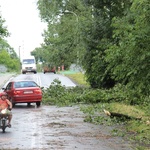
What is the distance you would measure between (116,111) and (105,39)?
58.5 ft

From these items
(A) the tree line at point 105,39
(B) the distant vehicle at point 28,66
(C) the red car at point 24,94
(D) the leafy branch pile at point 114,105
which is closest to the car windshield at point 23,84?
(C) the red car at point 24,94

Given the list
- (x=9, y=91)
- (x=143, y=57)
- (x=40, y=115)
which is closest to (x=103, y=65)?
(x=9, y=91)

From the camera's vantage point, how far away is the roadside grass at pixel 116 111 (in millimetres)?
14931

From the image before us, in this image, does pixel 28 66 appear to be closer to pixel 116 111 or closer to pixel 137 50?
pixel 116 111

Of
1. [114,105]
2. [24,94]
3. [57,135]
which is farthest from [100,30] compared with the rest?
[57,135]

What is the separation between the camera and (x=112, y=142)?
13.4 m

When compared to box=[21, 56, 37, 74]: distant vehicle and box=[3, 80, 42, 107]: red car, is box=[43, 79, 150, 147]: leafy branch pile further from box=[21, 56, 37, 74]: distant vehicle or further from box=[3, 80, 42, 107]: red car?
box=[21, 56, 37, 74]: distant vehicle

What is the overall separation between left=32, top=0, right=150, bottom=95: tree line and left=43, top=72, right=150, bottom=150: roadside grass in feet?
3.66

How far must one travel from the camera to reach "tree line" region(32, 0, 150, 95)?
63.5 feet

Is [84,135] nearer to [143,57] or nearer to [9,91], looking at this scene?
[143,57]

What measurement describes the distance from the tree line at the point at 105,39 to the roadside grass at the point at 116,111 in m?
1.12

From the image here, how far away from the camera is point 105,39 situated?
37562 millimetres

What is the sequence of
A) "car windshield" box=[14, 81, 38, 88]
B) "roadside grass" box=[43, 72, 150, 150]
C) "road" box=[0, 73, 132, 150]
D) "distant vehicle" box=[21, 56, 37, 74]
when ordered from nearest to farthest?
"road" box=[0, 73, 132, 150] < "roadside grass" box=[43, 72, 150, 150] < "car windshield" box=[14, 81, 38, 88] < "distant vehicle" box=[21, 56, 37, 74]

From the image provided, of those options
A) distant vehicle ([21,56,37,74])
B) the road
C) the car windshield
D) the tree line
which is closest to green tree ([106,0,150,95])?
the tree line
